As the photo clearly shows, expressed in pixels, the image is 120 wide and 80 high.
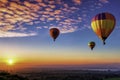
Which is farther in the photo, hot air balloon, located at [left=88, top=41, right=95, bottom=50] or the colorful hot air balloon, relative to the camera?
hot air balloon, located at [left=88, top=41, right=95, bottom=50]

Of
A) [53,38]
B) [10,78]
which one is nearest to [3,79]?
[10,78]

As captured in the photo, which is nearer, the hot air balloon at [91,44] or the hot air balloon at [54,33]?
the hot air balloon at [54,33]

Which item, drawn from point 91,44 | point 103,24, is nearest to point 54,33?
point 91,44

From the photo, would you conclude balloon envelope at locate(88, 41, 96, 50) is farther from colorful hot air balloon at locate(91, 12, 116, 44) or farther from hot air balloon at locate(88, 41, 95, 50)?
colorful hot air balloon at locate(91, 12, 116, 44)

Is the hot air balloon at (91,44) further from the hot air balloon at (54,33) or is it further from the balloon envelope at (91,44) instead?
the hot air balloon at (54,33)

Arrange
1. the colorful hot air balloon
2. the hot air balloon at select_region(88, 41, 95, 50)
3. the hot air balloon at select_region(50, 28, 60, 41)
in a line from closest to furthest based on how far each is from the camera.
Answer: the colorful hot air balloon
the hot air balloon at select_region(50, 28, 60, 41)
the hot air balloon at select_region(88, 41, 95, 50)

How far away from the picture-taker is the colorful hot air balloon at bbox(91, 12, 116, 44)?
44125mm

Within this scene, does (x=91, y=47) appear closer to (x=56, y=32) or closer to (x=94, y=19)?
(x=56, y=32)

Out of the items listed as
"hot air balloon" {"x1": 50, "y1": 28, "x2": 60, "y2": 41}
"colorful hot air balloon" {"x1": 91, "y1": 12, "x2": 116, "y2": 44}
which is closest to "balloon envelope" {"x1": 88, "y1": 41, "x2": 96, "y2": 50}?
"hot air balloon" {"x1": 50, "y1": 28, "x2": 60, "y2": 41}

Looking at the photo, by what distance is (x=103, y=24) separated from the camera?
44.6 meters

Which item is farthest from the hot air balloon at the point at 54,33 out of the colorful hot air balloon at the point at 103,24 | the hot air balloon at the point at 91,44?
the colorful hot air balloon at the point at 103,24

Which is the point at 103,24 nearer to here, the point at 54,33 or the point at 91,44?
the point at 54,33

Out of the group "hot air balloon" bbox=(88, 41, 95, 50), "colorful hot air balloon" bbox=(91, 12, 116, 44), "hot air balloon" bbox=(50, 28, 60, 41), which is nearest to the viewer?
"colorful hot air balloon" bbox=(91, 12, 116, 44)

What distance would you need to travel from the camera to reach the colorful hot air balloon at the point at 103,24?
1737 inches
